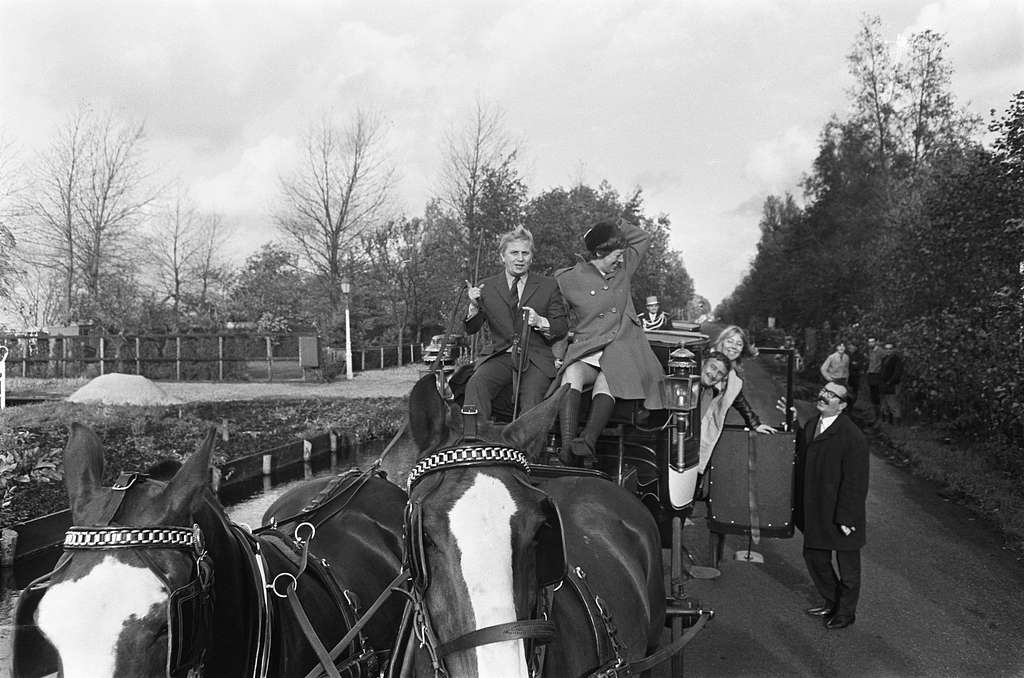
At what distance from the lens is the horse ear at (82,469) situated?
2.06 meters

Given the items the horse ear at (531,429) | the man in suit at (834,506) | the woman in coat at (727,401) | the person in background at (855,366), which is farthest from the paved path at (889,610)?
the person in background at (855,366)

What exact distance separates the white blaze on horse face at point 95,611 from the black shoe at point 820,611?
18.3ft

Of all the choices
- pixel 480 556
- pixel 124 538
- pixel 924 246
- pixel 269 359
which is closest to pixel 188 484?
pixel 124 538

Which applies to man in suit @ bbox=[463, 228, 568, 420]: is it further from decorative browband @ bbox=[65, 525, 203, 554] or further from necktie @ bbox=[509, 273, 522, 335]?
decorative browband @ bbox=[65, 525, 203, 554]

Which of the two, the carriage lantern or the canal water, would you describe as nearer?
the canal water

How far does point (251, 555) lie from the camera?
239cm

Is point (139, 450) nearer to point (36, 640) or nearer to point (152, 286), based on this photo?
point (36, 640)

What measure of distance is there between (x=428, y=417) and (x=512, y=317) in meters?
2.02

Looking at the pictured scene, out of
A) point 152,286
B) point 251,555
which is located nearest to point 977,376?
point 251,555

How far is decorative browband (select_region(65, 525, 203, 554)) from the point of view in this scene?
187cm

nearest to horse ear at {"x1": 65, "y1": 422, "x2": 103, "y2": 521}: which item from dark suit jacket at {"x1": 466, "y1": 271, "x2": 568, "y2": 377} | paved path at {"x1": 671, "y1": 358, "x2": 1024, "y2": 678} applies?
dark suit jacket at {"x1": 466, "y1": 271, "x2": 568, "y2": 377}

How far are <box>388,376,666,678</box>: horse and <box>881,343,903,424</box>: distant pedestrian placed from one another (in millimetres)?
14870

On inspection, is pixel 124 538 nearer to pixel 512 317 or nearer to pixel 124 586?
pixel 124 586

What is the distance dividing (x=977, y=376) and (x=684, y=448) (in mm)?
7010
